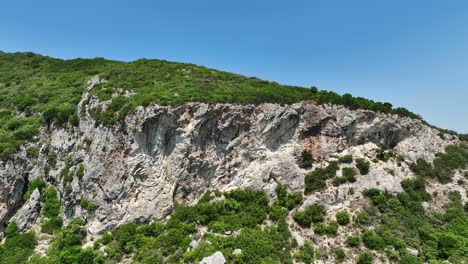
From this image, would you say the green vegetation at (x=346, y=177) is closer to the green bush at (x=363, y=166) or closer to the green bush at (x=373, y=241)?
the green bush at (x=363, y=166)

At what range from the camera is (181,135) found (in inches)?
1223

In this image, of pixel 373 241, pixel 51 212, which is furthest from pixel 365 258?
pixel 51 212

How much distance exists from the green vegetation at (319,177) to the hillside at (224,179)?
108 mm

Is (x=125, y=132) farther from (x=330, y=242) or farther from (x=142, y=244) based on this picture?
(x=330, y=242)

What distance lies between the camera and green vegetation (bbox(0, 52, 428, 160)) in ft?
109

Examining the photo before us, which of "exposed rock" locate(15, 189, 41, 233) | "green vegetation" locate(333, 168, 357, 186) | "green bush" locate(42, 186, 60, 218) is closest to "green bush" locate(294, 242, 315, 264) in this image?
"green vegetation" locate(333, 168, 357, 186)

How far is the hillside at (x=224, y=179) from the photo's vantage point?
2645 cm

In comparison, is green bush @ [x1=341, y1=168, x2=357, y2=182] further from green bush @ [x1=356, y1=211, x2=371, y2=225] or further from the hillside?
green bush @ [x1=356, y1=211, x2=371, y2=225]

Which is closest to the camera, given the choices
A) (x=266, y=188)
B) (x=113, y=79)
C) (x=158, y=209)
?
(x=158, y=209)

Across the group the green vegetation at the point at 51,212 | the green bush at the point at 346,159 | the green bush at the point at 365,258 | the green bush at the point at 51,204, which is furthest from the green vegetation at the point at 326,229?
the green bush at the point at 51,204

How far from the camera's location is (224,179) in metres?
31.8

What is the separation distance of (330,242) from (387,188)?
30.4ft

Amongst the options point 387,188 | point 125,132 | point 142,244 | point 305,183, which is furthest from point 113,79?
point 387,188

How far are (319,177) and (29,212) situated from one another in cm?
2789
